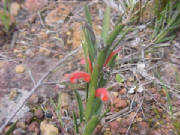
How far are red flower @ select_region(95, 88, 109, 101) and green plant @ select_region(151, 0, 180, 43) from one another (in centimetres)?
116

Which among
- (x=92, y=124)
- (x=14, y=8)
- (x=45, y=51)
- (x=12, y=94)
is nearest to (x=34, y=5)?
(x=14, y=8)

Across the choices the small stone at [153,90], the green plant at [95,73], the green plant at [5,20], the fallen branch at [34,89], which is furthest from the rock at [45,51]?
the small stone at [153,90]

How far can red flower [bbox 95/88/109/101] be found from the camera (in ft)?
4.30

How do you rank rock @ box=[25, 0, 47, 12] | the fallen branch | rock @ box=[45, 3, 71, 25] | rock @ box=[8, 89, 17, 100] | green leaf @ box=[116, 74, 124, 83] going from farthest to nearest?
rock @ box=[25, 0, 47, 12], rock @ box=[45, 3, 71, 25], green leaf @ box=[116, 74, 124, 83], rock @ box=[8, 89, 17, 100], the fallen branch

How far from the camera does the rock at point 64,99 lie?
188cm

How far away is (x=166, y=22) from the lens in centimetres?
240

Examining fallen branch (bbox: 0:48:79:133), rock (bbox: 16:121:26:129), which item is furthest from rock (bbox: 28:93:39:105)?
rock (bbox: 16:121:26:129)

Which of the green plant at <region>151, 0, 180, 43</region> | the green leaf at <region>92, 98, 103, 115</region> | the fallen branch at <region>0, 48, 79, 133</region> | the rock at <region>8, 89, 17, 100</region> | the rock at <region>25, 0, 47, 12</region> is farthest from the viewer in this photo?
the rock at <region>25, 0, 47, 12</region>

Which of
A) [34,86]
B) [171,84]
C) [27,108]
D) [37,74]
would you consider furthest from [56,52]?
[171,84]

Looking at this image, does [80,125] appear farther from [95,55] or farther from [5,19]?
[5,19]

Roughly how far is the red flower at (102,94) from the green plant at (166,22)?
116 cm

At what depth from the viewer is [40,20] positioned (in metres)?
2.66

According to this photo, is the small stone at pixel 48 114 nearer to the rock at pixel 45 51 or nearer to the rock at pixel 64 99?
the rock at pixel 64 99

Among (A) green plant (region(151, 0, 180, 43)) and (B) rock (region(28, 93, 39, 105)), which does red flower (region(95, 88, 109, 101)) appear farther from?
(A) green plant (region(151, 0, 180, 43))
